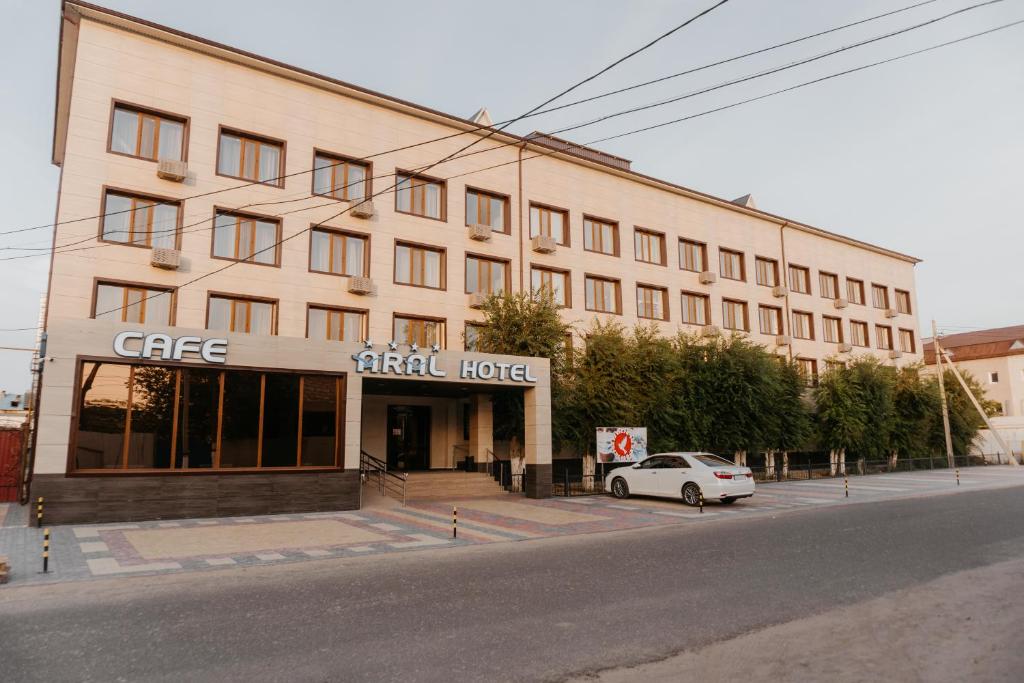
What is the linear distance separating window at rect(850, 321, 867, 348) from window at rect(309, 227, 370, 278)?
1284 inches

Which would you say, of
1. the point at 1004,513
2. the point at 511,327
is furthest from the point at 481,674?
the point at 511,327

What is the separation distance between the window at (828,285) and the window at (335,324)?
30097 millimetres

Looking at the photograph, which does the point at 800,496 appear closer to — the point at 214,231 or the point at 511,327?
the point at 511,327

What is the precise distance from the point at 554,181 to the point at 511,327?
28.6ft

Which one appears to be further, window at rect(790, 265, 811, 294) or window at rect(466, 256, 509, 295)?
window at rect(790, 265, 811, 294)

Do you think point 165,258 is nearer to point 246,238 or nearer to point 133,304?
point 133,304

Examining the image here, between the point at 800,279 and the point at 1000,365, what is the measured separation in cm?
4223

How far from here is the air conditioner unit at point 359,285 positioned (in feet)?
73.1

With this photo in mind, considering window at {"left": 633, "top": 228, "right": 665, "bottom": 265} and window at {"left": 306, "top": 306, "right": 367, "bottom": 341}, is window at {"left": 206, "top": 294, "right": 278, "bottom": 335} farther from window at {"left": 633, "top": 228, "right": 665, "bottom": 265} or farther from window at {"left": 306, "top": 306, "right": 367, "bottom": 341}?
window at {"left": 633, "top": 228, "right": 665, "bottom": 265}

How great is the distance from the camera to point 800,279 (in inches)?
1527

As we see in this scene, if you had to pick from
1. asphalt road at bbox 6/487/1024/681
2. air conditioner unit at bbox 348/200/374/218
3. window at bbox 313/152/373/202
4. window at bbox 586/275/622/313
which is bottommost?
asphalt road at bbox 6/487/1024/681

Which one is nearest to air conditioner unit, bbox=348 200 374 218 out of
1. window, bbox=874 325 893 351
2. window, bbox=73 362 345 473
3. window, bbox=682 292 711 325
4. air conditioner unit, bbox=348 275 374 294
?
air conditioner unit, bbox=348 275 374 294

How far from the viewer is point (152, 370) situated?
1505cm

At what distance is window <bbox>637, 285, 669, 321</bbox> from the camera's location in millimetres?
30859
